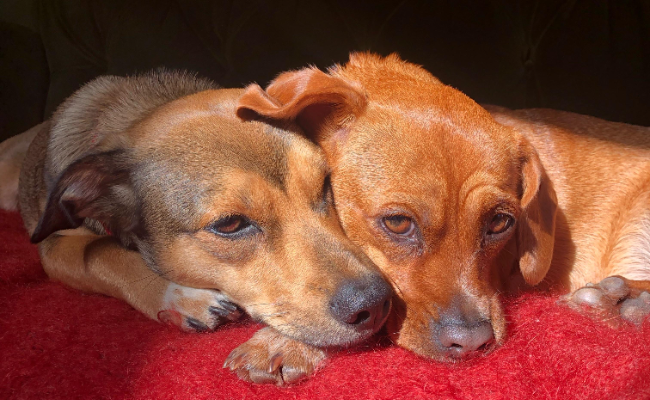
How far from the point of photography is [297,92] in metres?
2.38

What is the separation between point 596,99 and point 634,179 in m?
1.59

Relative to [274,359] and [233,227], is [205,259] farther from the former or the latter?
[274,359]

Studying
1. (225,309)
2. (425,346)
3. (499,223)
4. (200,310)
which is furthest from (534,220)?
(200,310)

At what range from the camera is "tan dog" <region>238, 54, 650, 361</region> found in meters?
2.14

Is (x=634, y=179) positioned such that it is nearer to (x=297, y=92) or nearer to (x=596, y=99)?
(x=596, y=99)

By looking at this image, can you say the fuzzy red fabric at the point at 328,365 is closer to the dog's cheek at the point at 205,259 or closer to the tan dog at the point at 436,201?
the tan dog at the point at 436,201

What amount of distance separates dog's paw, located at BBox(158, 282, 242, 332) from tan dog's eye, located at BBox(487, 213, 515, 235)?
50.1 inches

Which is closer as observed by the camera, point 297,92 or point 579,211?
point 297,92

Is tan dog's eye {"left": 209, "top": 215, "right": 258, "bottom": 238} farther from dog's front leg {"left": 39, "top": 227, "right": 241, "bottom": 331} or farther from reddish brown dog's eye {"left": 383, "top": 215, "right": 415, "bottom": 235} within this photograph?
reddish brown dog's eye {"left": 383, "top": 215, "right": 415, "bottom": 235}

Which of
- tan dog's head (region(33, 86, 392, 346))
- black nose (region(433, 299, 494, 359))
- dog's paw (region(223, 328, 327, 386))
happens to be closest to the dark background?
tan dog's head (region(33, 86, 392, 346))

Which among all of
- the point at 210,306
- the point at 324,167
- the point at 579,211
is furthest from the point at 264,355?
the point at 579,211

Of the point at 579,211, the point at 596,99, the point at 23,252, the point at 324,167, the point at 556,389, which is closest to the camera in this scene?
the point at 556,389

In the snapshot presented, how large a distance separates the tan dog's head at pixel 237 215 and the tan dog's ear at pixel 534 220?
0.90 meters

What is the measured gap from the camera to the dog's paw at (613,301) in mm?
2320
